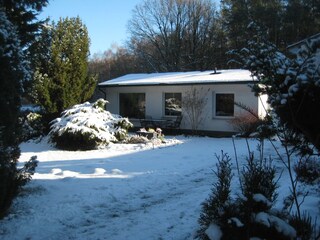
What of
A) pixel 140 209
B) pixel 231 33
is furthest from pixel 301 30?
pixel 140 209

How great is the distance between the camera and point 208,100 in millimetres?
20141

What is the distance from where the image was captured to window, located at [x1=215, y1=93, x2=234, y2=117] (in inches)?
772

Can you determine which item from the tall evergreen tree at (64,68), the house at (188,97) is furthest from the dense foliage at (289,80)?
the tall evergreen tree at (64,68)

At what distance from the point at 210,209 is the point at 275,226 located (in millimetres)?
857

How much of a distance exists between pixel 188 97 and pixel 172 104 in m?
1.44

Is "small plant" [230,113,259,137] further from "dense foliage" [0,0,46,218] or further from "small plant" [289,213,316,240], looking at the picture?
"small plant" [289,213,316,240]

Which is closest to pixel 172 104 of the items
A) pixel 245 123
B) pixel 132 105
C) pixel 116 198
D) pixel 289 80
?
pixel 132 105

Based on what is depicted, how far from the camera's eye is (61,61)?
18531mm

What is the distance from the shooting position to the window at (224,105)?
19.6m

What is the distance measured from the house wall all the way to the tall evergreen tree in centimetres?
424

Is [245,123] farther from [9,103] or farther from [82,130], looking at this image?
[9,103]

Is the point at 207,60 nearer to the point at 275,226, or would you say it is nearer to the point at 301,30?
the point at 301,30

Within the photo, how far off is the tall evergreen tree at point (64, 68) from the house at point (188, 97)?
158 inches

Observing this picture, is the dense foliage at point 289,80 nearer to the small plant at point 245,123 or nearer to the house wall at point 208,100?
the small plant at point 245,123
